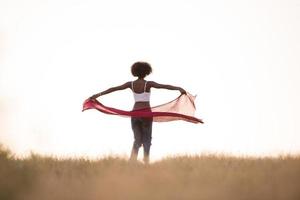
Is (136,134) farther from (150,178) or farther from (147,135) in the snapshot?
(150,178)

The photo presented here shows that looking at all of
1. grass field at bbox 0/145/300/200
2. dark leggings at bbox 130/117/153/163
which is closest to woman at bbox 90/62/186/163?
dark leggings at bbox 130/117/153/163

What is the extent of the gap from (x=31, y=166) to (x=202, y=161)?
357 centimetres

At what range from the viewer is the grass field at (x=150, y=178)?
33.1 ft

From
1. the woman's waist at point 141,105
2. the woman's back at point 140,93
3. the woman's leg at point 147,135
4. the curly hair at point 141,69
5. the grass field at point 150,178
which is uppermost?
the curly hair at point 141,69

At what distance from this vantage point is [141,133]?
49.3 feet

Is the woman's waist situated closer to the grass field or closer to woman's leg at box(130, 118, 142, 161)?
woman's leg at box(130, 118, 142, 161)

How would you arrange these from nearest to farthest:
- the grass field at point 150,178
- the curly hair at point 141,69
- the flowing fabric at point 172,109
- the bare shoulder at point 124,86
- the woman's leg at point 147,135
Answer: the grass field at point 150,178
the woman's leg at point 147,135
the bare shoulder at point 124,86
the curly hair at point 141,69
the flowing fabric at point 172,109

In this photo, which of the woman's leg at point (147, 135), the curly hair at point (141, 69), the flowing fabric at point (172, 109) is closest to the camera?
the woman's leg at point (147, 135)

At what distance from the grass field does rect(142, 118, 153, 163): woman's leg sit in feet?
2.61

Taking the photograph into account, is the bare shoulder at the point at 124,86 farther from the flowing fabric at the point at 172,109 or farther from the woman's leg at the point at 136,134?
the woman's leg at the point at 136,134

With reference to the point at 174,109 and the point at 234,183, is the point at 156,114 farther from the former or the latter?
the point at 234,183

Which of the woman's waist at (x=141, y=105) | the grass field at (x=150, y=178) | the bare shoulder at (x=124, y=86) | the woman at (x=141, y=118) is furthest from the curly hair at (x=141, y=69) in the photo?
the grass field at (x=150, y=178)

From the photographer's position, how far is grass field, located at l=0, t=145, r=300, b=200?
10.1 metres

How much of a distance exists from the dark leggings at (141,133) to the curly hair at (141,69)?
103cm
